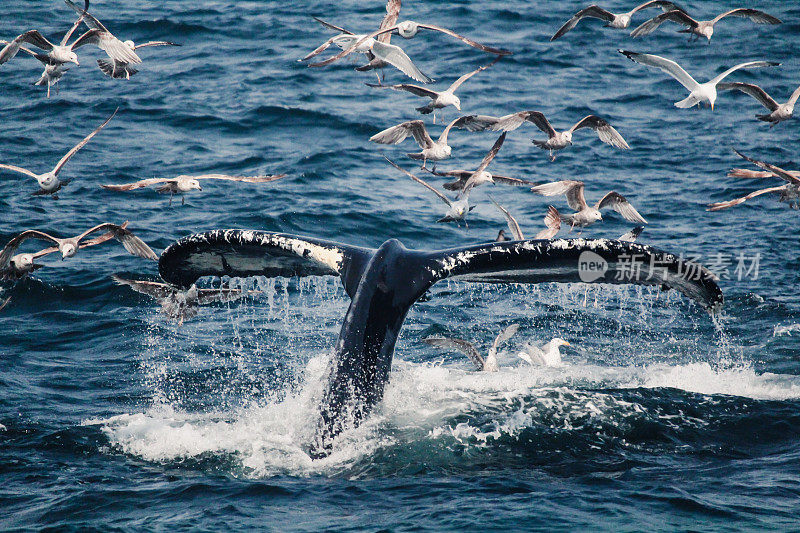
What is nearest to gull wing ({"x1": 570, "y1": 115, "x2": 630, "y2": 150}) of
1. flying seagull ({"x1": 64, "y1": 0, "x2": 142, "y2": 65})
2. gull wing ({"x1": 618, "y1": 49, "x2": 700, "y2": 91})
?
gull wing ({"x1": 618, "y1": 49, "x2": 700, "y2": 91})

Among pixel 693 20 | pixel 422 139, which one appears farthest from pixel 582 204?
pixel 693 20

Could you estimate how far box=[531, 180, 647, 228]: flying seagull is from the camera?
14.7m

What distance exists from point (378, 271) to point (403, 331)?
4987mm

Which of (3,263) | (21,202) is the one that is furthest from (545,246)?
(21,202)

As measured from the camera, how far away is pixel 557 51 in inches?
1119

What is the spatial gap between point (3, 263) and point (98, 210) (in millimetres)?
4998

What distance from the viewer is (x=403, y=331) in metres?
13.7

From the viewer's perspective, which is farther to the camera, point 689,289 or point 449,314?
point 449,314

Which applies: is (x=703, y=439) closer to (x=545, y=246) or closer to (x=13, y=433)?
(x=545, y=246)

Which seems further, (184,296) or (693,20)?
(693,20)

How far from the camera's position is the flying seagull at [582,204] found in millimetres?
14695

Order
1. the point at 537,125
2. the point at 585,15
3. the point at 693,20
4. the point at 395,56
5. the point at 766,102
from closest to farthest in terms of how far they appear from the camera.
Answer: the point at 537,125
the point at 395,56
the point at 766,102
the point at 585,15
the point at 693,20

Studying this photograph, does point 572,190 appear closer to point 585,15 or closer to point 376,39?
point 585,15

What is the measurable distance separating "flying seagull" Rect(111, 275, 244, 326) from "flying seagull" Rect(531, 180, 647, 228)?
17.7 ft
